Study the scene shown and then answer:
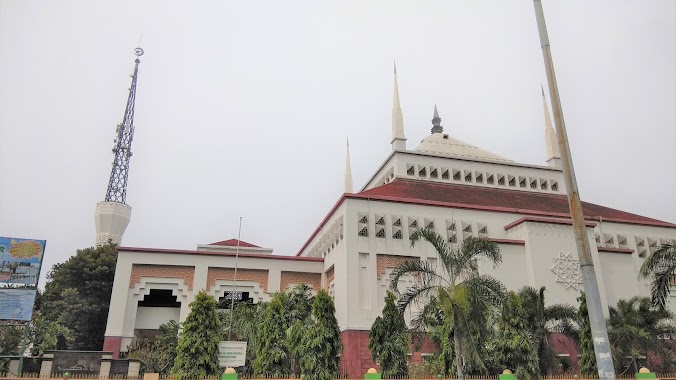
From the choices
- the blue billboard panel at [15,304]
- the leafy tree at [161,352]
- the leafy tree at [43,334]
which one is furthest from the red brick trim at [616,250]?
the leafy tree at [43,334]

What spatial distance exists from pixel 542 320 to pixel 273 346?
12.3 meters

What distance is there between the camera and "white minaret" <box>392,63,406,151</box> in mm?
41062

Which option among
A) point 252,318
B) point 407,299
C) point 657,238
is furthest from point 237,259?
point 657,238

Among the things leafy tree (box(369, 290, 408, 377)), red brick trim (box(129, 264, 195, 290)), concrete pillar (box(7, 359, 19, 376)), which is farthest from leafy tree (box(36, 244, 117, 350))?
leafy tree (box(369, 290, 408, 377))

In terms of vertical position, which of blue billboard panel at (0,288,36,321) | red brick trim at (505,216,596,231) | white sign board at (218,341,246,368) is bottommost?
white sign board at (218,341,246,368)

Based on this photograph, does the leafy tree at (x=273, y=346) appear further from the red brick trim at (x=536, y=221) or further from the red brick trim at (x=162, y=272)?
the red brick trim at (x=536, y=221)

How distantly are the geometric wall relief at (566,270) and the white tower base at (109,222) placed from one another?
130ft

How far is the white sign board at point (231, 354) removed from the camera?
20.4 meters

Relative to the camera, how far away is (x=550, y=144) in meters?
46.5

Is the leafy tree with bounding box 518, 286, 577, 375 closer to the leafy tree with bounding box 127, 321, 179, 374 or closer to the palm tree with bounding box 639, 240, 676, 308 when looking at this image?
the palm tree with bounding box 639, 240, 676, 308

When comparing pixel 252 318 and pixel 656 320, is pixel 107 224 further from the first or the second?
pixel 656 320

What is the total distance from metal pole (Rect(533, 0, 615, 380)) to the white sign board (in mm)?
14526

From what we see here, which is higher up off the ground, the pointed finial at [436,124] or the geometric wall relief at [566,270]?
the pointed finial at [436,124]

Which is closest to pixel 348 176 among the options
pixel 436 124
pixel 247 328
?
pixel 436 124
